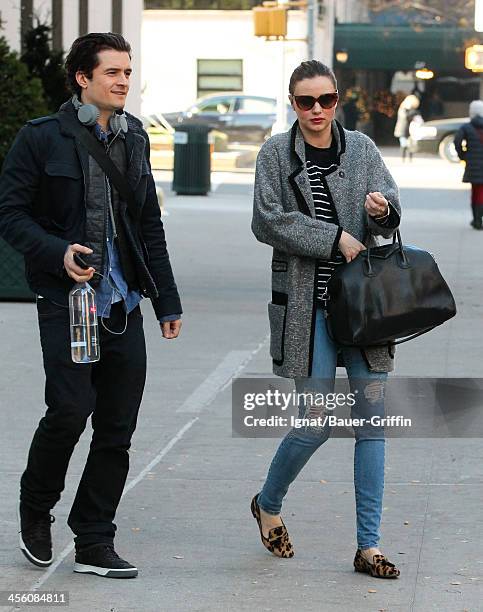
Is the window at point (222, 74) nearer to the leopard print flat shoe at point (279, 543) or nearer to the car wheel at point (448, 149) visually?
the car wheel at point (448, 149)

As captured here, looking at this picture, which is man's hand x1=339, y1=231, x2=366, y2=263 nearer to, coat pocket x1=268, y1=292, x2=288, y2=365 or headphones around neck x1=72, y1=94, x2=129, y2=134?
coat pocket x1=268, y1=292, x2=288, y2=365

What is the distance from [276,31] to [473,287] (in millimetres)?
12808

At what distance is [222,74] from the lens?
172 ft

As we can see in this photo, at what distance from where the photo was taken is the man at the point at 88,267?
5289 mm

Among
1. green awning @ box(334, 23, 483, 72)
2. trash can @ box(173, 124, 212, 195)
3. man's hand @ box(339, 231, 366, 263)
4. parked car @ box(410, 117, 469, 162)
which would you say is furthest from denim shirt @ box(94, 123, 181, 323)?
green awning @ box(334, 23, 483, 72)

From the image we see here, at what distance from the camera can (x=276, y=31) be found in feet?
85.1

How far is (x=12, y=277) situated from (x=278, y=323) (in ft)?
24.1

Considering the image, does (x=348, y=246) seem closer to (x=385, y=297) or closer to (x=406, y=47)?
Result: (x=385, y=297)

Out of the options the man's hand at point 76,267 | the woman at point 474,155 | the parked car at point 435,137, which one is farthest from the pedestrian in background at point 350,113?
the man's hand at point 76,267

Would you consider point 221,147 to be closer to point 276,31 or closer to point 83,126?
point 276,31

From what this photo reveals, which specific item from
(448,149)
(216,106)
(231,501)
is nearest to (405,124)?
(448,149)

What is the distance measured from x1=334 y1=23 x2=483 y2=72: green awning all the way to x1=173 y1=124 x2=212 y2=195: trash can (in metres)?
26.8

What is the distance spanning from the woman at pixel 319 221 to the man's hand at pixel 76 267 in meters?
0.68

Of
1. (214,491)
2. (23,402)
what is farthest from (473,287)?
(214,491)
